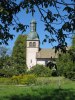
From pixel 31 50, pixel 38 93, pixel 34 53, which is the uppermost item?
pixel 31 50

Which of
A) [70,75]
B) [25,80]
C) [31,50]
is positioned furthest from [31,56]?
[25,80]

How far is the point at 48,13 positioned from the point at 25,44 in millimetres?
102502

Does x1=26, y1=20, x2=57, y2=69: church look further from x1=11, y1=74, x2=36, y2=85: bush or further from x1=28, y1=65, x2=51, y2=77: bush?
x1=11, y1=74, x2=36, y2=85: bush

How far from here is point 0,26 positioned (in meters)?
7.29

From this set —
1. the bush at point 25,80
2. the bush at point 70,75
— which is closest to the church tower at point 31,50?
the bush at point 70,75

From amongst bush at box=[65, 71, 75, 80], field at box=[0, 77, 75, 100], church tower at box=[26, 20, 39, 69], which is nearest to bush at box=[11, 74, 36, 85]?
bush at box=[65, 71, 75, 80]

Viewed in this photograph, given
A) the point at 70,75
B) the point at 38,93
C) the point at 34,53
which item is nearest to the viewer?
the point at 38,93

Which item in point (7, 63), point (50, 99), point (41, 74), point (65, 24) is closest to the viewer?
point (65, 24)

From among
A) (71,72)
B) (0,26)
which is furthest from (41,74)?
(0,26)

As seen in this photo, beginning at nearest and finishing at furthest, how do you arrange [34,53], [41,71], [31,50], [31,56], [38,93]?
[38,93], [41,71], [31,56], [34,53], [31,50]

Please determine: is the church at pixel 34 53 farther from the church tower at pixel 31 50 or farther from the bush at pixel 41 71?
the bush at pixel 41 71

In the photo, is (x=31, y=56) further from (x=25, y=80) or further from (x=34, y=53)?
(x=25, y=80)

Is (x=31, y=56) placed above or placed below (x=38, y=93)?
above

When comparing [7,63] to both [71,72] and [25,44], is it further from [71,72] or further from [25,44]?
[25,44]
